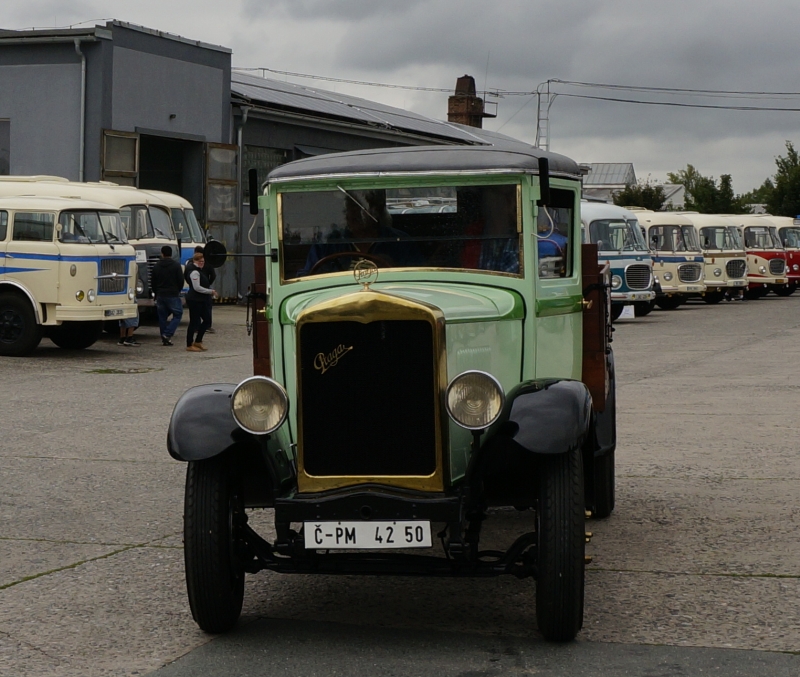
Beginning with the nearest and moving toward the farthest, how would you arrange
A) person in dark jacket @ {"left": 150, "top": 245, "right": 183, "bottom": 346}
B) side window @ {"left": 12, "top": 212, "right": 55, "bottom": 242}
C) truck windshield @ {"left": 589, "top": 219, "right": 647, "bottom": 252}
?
side window @ {"left": 12, "top": 212, "right": 55, "bottom": 242} < person in dark jacket @ {"left": 150, "top": 245, "right": 183, "bottom": 346} < truck windshield @ {"left": 589, "top": 219, "right": 647, "bottom": 252}

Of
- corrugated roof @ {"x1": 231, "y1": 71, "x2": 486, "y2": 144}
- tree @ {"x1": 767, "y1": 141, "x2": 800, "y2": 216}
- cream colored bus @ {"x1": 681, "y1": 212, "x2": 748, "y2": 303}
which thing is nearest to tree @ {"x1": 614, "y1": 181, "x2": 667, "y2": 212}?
tree @ {"x1": 767, "y1": 141, "x2": 800, "y2": 216}

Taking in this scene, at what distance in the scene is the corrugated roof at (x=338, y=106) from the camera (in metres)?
35.5

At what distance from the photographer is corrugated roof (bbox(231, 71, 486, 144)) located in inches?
1399

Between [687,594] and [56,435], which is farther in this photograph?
[56,435]

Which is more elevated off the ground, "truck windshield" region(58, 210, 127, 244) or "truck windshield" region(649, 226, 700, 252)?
"truck windshield" region(649, 226, 700, 252)

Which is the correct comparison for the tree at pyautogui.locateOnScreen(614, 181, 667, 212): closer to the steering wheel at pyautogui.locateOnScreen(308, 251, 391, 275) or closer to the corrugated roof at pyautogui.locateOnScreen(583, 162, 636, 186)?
the corrugated roof at pyautogui.locateOnScreen(583, 162, 636, 186)

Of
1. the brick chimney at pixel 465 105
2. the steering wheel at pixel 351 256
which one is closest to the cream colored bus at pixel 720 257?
the brick chimney at pixel 465 105

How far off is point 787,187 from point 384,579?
77829 millimetres

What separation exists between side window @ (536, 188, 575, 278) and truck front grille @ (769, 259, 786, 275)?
36.5m

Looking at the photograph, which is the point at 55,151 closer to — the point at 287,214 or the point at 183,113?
the point at 183,113

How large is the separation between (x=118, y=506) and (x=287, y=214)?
2.76m

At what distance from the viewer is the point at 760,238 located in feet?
140

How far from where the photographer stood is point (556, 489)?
541cm

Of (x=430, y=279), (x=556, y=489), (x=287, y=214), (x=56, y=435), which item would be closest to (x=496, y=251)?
(x=430, y=279)
